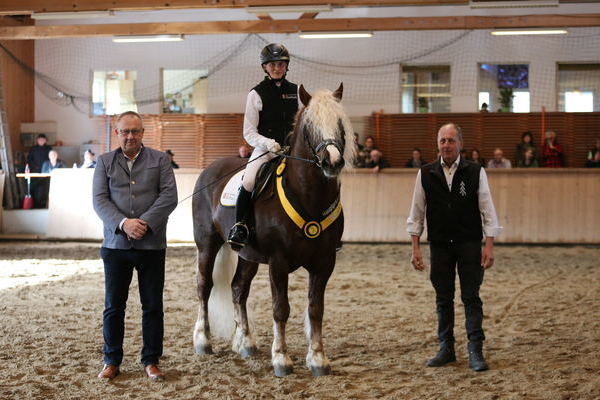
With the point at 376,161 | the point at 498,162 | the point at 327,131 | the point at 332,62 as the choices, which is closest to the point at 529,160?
the point at 498,162

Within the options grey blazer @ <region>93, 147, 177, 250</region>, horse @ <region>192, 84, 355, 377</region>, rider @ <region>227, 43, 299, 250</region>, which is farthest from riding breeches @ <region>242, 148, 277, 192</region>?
grey blazer @ <region>93, 147, 177, 250</region>

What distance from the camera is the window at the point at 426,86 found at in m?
17.8

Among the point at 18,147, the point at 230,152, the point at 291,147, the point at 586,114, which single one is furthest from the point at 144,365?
the point at 18,147

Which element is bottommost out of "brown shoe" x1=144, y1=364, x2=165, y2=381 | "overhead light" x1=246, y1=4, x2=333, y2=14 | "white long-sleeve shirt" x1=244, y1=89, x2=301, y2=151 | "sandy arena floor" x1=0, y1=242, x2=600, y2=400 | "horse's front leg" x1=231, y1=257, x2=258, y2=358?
"sandy arena floor" x1=0, y1=242, x2=600, y2=400

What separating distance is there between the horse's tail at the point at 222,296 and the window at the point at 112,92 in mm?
13566

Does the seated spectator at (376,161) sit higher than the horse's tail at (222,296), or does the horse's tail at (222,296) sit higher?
the seated spectator at (376,161)

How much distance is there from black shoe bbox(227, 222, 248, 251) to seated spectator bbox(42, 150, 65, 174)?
12.0 meters

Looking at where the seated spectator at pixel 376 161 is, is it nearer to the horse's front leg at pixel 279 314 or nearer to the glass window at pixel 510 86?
the glass window at pixel 510 86

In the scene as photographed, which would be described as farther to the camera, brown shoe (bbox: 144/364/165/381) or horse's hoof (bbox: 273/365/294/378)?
horse's hoof (bbox: 273/365/294/378)

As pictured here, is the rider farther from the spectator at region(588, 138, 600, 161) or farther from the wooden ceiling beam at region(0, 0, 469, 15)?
the spectator at region(588, 138, 600, 161)

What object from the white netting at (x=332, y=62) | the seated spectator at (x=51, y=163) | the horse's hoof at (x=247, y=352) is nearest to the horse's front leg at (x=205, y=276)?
the horse's hoof at (x=247, y=352)

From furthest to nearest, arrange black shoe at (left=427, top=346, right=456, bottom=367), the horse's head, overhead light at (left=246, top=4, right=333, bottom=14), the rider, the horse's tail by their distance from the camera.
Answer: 1. overhead light at (left=246, top=4, right=333, bottom=14)
2. the horse's tail
3. the rider
4. black shoe at (left=427, top=346, right=456, bottom=367)
5. the horse's head

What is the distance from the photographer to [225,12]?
18328mm

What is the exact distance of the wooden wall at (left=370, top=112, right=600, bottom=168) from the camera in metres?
16.4
